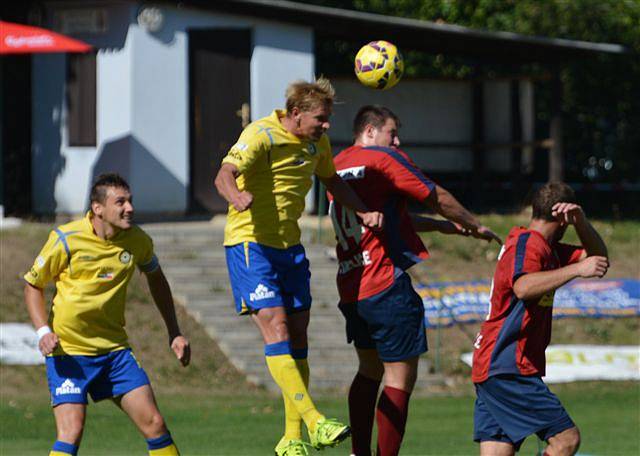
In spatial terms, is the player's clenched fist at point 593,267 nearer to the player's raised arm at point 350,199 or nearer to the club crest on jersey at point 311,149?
the player's raised arm at point 350,199

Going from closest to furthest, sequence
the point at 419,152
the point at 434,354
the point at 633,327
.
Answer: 1. the point at 434,354
2. the point at 633,327
3. the point at 419,152

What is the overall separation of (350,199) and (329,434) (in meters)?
1.64

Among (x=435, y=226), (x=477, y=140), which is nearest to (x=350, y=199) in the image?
(x=435, y=226)

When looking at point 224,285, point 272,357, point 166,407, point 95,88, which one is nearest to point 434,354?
point 224,285

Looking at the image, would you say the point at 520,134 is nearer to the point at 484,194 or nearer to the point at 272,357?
the point at 484,194

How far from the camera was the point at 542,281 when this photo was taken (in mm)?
7691

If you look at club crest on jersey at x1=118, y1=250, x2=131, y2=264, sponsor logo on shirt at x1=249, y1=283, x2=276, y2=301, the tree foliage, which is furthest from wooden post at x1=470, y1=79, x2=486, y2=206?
club crest on jersey at x1=118, y1=250, x2=131, y2=264

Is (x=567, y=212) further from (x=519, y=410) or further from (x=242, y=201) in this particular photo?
(x=242, y=201)

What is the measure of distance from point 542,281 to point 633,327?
12.1 m

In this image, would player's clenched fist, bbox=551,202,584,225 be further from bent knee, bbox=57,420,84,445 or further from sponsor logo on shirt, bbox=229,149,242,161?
bent knee, bbox=57,420,84,445

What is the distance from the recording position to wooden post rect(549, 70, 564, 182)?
24.2m

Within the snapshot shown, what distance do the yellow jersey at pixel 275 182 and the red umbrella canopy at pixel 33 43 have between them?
1076cm

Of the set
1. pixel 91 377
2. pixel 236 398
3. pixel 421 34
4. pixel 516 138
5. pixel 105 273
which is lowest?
pixel 236 398

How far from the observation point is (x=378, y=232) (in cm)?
912
